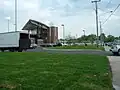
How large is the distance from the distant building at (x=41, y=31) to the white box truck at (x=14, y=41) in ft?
184

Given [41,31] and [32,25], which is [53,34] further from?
[32,25]

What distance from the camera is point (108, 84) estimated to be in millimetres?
9523

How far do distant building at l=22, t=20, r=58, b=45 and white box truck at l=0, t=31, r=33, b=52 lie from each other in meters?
56.2

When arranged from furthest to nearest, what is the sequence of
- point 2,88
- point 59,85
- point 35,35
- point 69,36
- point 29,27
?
point 69,36 < point 29,27 < point 35,35 < point 59,85 < point 2,88

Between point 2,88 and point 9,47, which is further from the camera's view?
point 9,47

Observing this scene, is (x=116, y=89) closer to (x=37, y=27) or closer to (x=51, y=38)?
(x=37, y=27)

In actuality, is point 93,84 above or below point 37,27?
below

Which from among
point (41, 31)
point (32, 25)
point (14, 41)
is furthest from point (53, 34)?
point (14, 41)

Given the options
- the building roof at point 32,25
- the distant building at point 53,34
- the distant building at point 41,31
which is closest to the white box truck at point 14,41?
the distant building at point 41,31

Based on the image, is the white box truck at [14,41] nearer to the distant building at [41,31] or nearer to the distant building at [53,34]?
the distant building at [41,31]

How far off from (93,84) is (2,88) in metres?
3.08

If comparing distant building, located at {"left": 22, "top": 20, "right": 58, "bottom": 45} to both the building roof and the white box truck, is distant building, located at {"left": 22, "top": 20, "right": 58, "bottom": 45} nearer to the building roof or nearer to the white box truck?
the building roof

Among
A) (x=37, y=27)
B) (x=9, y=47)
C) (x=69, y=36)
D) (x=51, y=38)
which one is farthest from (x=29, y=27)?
(x=9, y=47)

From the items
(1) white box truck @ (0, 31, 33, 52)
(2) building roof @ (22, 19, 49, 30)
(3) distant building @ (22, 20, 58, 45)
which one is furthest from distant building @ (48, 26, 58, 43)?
(1) white box truck @ (0, 31, 33, 52)
